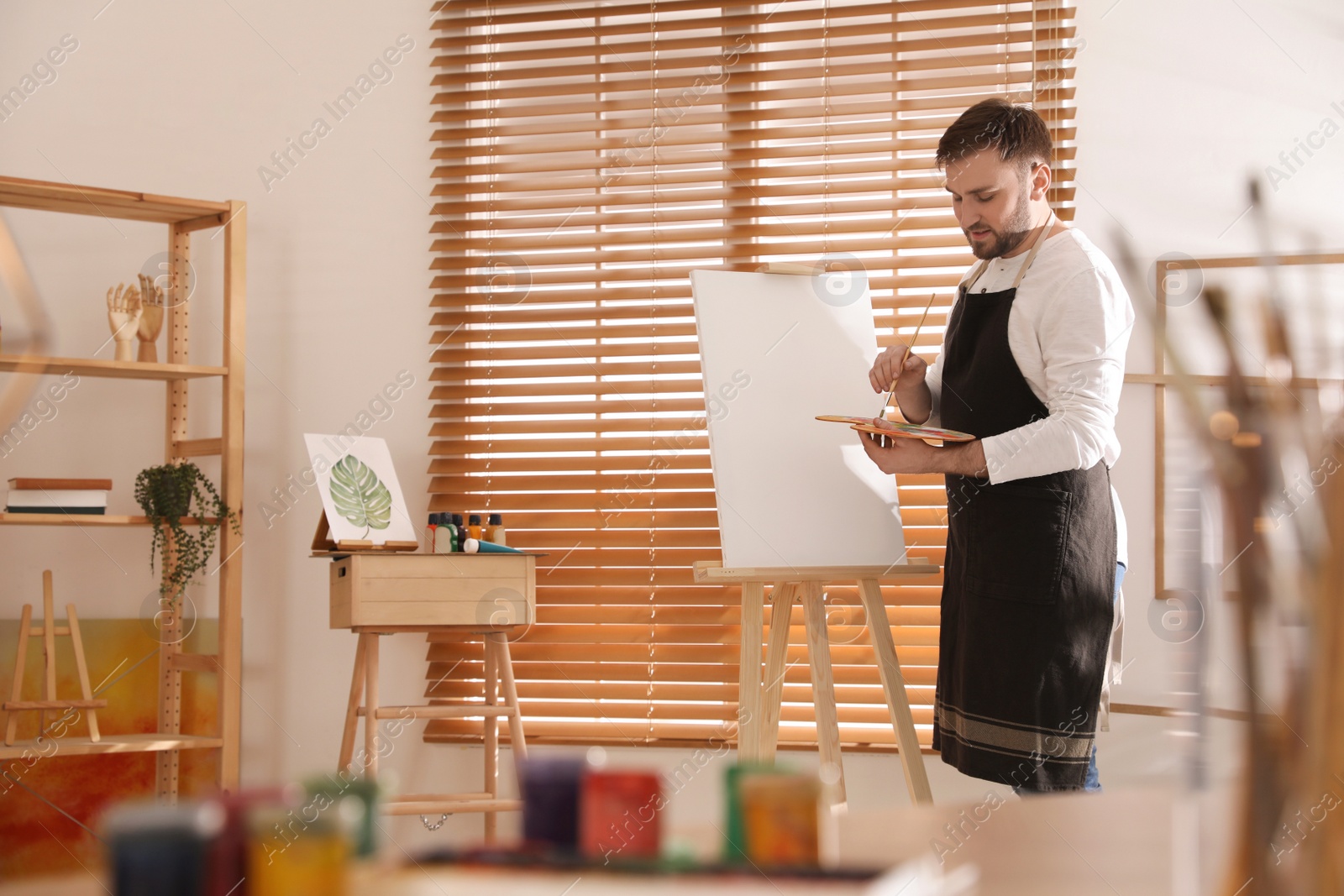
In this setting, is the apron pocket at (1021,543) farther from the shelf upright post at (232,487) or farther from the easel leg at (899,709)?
the shelf upright post at (232,487)

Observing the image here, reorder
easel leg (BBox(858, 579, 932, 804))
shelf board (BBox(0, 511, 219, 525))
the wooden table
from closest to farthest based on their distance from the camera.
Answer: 1. the wooden table
2. easel leg (BBox(858, 579, 932, 804))
3. shelf board (BBox(0, 511, 219, 525))

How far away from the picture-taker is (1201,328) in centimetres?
39

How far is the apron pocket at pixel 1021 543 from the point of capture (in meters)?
1.58

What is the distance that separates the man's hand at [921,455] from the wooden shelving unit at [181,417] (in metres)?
1.58

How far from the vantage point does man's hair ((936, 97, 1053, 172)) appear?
1.65 meters

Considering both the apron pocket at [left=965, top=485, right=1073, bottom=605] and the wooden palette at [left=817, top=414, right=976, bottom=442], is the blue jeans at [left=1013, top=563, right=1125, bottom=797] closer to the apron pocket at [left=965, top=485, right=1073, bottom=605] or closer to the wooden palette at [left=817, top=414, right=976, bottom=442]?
the apron pocket at [left=965, top=485, right=1073, bottom=605]

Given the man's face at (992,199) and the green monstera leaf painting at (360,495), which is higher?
the man's face at (992,199)

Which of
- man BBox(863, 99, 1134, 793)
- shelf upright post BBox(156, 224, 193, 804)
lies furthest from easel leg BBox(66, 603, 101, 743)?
man BBox(863, 99, 1134, 793)

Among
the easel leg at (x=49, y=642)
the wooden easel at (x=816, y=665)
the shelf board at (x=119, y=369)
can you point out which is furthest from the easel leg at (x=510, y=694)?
the easel leg at (x=49, y=642)

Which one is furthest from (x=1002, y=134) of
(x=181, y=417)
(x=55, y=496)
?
(x=55, y=496)

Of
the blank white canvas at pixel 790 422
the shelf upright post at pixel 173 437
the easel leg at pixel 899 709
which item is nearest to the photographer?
the easel leg at pixel 899 709

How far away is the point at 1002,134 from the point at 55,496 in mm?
2251

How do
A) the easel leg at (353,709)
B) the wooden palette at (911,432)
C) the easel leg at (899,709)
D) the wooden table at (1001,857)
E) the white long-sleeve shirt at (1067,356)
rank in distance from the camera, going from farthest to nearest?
the easel leg at (353,709), the easel leg at (899,709), the wooden palette at (911,432), the white long-sleeve shirt at (1067,356), the wooden table at (1001,857)

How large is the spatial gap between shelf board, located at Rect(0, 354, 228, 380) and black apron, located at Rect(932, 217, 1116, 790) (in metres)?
1.83
